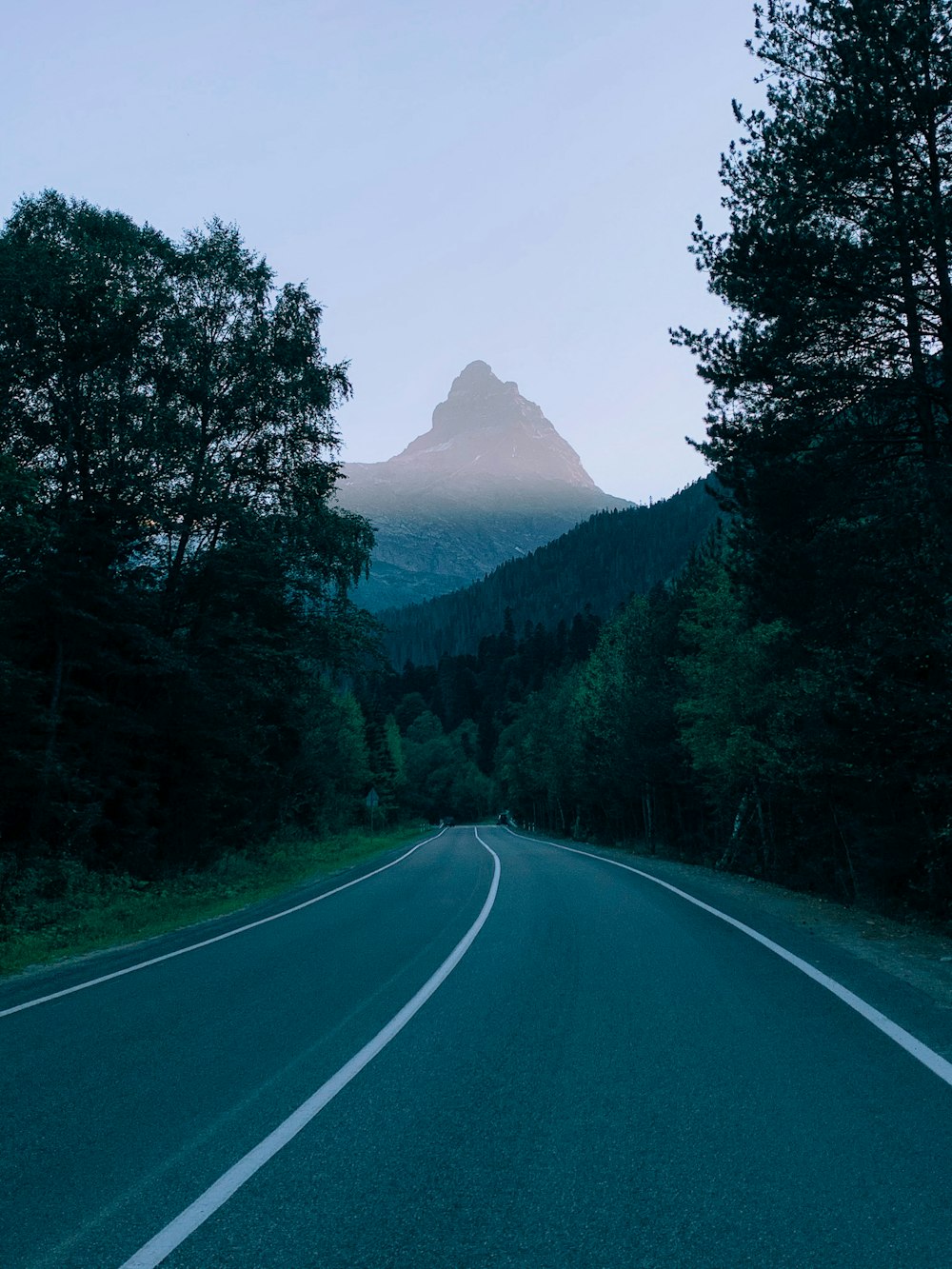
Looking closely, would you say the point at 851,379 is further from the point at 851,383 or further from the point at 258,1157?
the point at 258,1157

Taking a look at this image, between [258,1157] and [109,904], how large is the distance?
1444cm

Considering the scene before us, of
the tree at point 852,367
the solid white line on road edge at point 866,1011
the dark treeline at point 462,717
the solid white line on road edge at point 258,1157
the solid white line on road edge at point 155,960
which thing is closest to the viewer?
the solid white line on road edge at point 258,1157

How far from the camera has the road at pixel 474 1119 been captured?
3584mm

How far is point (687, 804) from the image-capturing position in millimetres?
48375

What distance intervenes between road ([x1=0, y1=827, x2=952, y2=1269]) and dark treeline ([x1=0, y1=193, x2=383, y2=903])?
10876 millimetres

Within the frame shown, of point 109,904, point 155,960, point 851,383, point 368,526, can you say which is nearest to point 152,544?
point 368,526

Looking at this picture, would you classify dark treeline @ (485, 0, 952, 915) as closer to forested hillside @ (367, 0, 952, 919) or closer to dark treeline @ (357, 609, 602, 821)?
forested hillside @ (367, 0, 952, 919)

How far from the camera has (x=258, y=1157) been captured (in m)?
4.45

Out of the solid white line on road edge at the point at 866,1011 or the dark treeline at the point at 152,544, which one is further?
the dark treeline at the point at 152,544

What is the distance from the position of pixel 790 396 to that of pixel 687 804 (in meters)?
36.9

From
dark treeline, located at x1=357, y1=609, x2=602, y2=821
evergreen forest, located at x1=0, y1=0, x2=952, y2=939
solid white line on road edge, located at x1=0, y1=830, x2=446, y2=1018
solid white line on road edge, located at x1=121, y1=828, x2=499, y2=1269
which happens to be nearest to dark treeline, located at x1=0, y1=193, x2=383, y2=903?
evergreen forest, located at x1=0, y1=0, x2=952, y2=939

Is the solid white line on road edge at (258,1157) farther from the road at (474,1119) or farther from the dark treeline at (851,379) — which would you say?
the dark treeline at (851,379)

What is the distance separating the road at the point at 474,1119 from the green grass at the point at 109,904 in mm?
3400

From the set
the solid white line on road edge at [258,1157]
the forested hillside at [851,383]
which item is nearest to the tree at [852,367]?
the forested hillside at [851,383]
